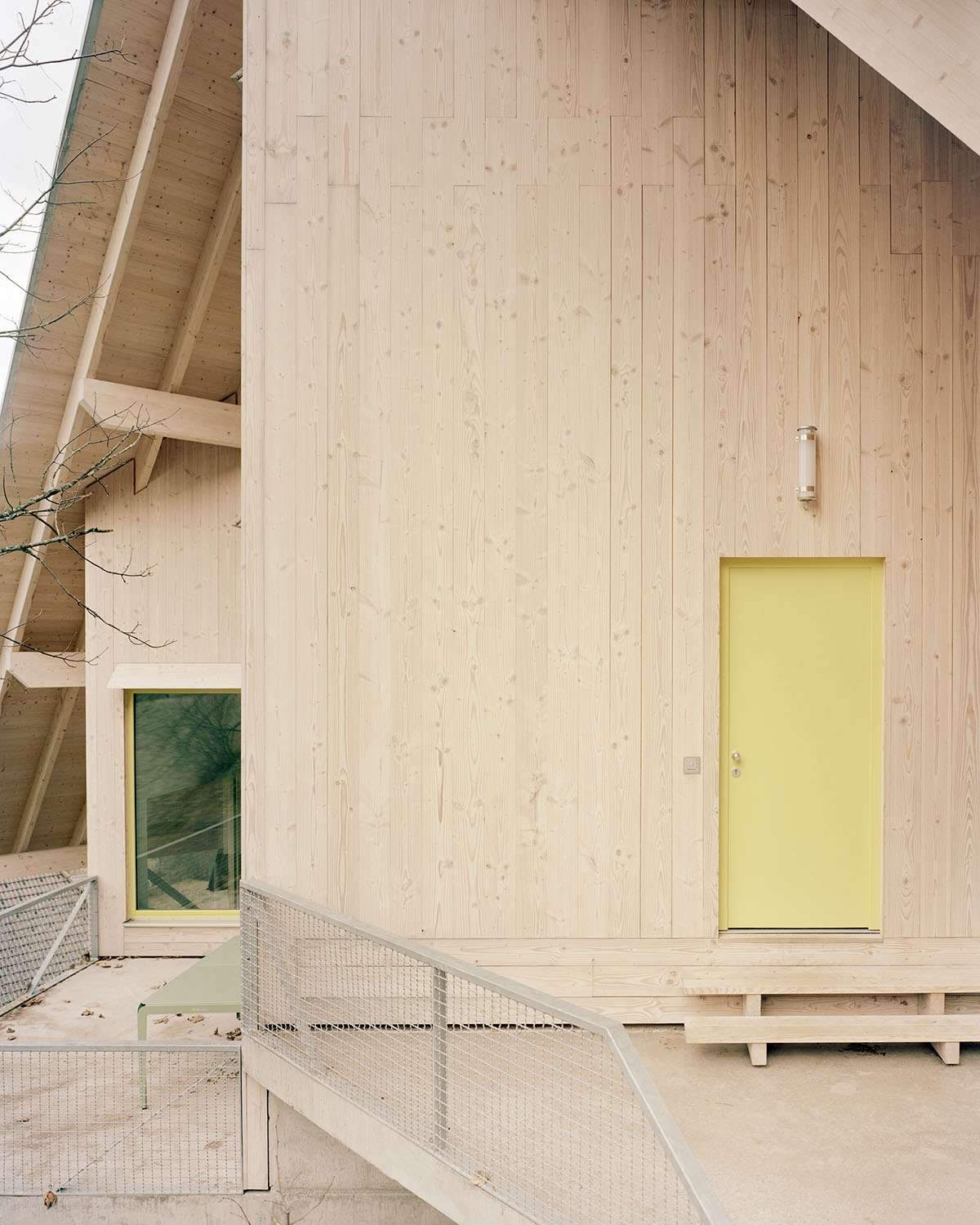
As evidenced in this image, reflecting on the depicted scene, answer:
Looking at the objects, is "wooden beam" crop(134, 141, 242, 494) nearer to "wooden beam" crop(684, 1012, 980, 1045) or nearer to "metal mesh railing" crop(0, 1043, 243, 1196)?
"metal mesh railing" crop(0, 1043, 243, 1196)

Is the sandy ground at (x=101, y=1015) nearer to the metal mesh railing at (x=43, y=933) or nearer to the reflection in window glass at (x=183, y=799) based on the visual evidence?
the metal mesh railing at (x=43, y=933)

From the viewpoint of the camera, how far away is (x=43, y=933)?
6340 millimetres

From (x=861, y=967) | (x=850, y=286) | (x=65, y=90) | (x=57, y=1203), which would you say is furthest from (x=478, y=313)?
(x=57, y=1203)

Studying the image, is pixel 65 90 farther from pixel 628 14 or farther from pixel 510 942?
pixel 510 942

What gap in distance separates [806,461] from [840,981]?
94.6 inches

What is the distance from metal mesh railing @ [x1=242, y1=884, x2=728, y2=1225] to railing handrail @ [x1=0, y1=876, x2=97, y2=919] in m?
2.82

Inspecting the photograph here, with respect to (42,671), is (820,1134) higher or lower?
A: lower

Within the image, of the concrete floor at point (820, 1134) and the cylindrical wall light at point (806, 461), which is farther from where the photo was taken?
the cylindrical wall light at point (806, 461)

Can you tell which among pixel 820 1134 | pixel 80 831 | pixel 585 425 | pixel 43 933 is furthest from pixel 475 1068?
pixel 80 831

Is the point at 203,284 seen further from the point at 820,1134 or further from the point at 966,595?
the point at 820,1134

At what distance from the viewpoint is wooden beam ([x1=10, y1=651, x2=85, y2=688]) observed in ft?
21.3

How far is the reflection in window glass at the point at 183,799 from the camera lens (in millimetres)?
6863

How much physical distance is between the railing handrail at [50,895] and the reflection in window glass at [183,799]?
40 centimetres

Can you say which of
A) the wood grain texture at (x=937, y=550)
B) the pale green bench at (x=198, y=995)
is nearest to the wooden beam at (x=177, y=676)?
the pale green bench at (x=198, y=995)
